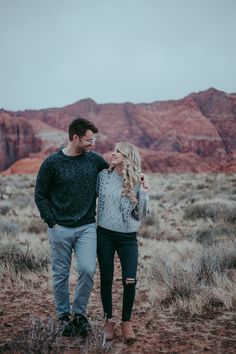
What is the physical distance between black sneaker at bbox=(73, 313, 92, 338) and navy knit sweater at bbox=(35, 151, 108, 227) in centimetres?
84

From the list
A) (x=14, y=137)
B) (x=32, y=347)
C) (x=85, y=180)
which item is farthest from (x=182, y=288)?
(x=14, y=137)

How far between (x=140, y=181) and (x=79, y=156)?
24.5 inches

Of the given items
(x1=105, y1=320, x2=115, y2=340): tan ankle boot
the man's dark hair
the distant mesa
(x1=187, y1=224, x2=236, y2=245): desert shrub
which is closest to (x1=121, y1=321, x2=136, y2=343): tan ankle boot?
(x1=105, y1=320, x2=115, y2=340): tan ankle boot

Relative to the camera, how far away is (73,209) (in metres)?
3.86

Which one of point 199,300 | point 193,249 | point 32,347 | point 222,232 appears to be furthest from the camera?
point 222,232

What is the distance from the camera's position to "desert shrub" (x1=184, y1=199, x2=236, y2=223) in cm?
1020

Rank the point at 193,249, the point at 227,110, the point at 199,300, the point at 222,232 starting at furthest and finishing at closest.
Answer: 1. the point at 227,110
2. the point at 222,232
3. the point at 193,249
4. the point at 199,300

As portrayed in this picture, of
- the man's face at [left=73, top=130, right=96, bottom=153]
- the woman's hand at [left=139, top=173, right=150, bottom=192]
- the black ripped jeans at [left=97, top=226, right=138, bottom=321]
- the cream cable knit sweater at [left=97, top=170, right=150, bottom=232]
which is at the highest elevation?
the man's face at [left=73, top=130, right=96, bottom=153]

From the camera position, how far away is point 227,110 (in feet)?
304

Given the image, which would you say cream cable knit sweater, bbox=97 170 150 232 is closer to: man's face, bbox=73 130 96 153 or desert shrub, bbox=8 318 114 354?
man's face, bbox=73 130 96 153

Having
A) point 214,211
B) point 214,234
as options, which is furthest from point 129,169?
point 214,211

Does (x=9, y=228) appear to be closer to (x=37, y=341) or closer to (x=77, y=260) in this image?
(x=77, y=260)

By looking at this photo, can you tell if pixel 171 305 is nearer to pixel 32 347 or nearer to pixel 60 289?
pixel 60 289

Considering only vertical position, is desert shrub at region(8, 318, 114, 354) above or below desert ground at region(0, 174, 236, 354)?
above
